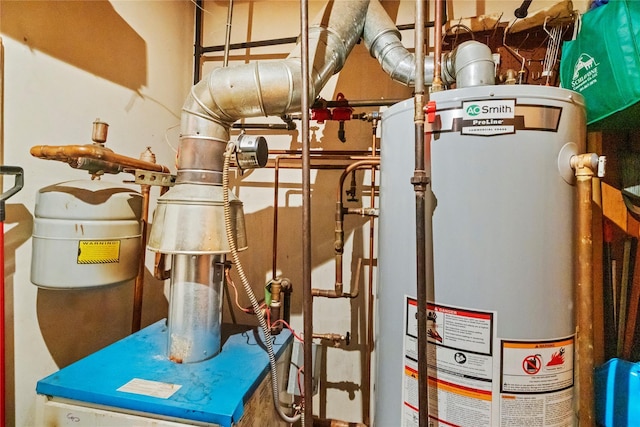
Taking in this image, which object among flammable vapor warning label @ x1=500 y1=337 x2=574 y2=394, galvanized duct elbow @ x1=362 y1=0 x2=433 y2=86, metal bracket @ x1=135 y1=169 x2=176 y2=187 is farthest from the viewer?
galvanized duct elbow @ x1=362 y1=0 x2=433 y2=86

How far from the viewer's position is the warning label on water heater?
71cm

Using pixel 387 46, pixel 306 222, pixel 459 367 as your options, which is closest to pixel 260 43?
pixel 387 46

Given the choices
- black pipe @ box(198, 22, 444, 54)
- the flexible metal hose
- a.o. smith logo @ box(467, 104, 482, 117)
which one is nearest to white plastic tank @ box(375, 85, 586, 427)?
a.o. smith logo @ box(467, 104, 482, 117)

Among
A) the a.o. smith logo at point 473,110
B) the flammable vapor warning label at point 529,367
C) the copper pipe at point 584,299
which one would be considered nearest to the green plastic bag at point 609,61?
the copper pipe at point 584,299

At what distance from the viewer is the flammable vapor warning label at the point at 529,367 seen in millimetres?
692

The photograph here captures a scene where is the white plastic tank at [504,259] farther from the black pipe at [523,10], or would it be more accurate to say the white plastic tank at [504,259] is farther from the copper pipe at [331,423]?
the copper pipe at [331,423]

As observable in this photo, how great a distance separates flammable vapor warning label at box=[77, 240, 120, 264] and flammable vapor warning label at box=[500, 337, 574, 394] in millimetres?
1191

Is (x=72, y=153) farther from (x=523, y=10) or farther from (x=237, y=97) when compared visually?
(x=523, y=10)

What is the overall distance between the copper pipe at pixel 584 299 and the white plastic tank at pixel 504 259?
0.8 inches

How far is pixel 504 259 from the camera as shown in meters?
0.71

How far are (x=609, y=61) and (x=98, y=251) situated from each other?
1.66 meters

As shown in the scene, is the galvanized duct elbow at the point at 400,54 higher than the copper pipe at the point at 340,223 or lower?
higher

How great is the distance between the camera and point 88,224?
1.05m

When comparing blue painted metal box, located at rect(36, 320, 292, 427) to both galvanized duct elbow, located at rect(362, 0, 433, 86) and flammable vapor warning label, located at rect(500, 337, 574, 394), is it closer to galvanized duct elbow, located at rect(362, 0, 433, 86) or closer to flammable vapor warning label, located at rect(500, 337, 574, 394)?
flammable vapor warning label, located at rect(500, 337, 574, 394)
